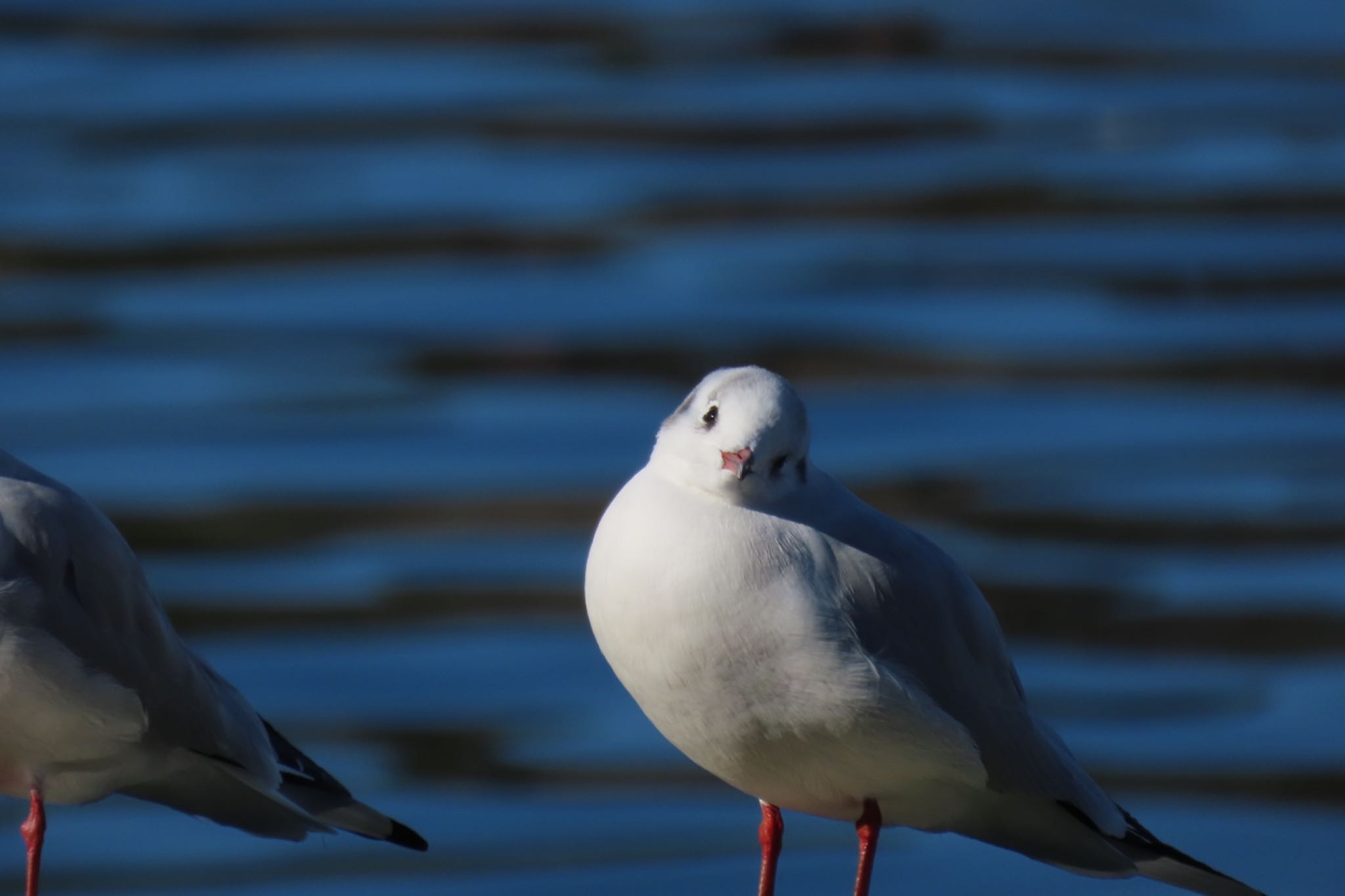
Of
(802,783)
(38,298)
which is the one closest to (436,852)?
(802,783)

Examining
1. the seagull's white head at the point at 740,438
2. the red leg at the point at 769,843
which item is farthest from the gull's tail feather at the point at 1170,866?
the seagull's white head at the point at 740,438

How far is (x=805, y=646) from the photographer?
4246 mm

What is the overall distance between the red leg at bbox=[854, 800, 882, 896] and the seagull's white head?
68cm

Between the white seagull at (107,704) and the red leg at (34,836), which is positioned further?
the red leg at (34,836)

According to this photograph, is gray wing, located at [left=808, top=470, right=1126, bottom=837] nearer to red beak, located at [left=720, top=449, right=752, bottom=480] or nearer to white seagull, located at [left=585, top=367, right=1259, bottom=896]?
white seagull, located at [left=585, top=367, right=1259, bottom=896]

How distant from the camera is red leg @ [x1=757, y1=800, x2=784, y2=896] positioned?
180 inches

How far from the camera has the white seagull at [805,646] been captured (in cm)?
422

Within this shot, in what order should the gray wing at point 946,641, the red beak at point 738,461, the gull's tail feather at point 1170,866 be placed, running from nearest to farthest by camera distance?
the red beak at point 738,461
the gray wing at point 946,641
the gull's tail feather at point 1170,866

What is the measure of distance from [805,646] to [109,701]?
56.1 inches

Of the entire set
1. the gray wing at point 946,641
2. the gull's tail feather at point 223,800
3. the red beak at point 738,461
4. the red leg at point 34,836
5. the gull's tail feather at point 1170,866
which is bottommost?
the red leg at point 34,836

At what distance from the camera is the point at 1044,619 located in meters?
17.0

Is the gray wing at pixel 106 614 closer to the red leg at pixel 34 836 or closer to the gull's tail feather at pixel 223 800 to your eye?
the gull's tail feather at pixel 223 800

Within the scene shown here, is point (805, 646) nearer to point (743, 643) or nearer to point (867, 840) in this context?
point (743, 643)

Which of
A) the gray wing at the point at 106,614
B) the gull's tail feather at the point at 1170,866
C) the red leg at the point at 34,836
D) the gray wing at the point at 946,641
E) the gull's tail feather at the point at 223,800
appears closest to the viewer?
the gray wing at the point at 946,641
